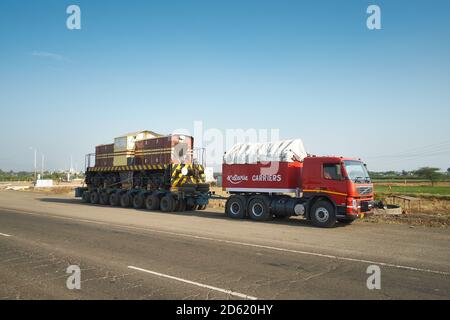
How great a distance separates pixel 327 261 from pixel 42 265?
6.13m

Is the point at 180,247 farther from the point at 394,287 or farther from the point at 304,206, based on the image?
the point at 304,206

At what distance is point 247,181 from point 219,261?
342 inches

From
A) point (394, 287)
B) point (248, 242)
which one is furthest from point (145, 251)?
point (394, 287)

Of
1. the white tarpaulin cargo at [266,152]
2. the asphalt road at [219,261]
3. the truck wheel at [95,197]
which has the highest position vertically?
the white tarpaulin cargo at [266,152]

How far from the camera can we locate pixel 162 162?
70.1 ft

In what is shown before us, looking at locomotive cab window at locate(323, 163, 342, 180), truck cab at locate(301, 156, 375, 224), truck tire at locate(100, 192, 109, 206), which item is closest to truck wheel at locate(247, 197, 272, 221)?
truck cab at locate(301, 156, 375, 224)

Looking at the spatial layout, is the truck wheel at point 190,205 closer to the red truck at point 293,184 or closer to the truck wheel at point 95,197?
the red truck at point 293,184

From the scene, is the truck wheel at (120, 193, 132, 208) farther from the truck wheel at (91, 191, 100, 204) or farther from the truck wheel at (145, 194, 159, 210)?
the truck wheel at (91, 191, 100, 204)

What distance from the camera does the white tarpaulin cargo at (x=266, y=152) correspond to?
15.6 meters

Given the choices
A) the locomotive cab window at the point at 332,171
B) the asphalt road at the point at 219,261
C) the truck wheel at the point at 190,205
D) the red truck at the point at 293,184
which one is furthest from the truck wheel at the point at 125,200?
the locomotive cab window at the point at 332,171

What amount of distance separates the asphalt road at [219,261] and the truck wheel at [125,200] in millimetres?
9227

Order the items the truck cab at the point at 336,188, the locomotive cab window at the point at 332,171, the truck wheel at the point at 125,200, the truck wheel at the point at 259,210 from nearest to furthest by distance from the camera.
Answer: the truck cab at the point at 336,188, the locomotive cab window at the point at 332,171, the truck wheel at the point at 259,210, the truck wheel at the point at 125,200

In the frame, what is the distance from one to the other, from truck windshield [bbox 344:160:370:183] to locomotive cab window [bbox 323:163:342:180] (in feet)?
0.99
